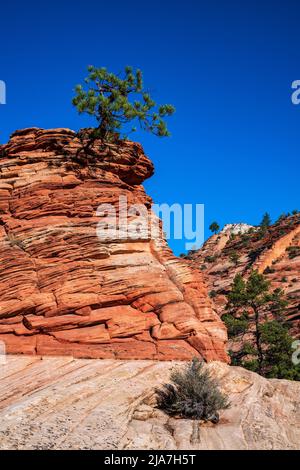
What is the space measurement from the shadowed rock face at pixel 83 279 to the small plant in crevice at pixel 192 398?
2946 millimetres

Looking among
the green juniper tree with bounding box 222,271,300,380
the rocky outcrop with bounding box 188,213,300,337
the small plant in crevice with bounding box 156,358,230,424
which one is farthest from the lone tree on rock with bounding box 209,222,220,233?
the small plant in crevice with bounding box 156,358,230,424

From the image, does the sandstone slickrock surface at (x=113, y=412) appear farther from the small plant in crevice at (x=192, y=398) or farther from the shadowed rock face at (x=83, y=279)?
the shadowed rock face at (x=83, y=279)

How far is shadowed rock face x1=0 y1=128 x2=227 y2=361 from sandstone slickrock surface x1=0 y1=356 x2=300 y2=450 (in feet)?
3.90

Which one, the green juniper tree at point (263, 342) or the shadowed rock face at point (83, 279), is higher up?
the shadowed rock face at point (83, 279)

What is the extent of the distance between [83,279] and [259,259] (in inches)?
2817

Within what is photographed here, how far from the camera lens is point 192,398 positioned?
12.7 m

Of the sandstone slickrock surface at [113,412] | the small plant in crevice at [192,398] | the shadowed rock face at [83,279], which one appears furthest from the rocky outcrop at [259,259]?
the small plant in crevice at [192,398]

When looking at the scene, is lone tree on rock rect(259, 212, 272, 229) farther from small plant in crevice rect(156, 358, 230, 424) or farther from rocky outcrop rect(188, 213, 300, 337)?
small plant in crevice rect(156, 358, 230, 424)

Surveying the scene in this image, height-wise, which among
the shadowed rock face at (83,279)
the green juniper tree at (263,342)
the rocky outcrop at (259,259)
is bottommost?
the green juniper tree at (263,342)

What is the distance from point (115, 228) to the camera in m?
19.1

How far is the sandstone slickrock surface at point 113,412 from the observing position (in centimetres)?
973

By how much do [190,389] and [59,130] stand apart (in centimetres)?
1551

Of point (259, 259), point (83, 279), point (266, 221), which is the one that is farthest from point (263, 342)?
point (266, 221)

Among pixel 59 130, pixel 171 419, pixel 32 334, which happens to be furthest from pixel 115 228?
pixel 171 419
